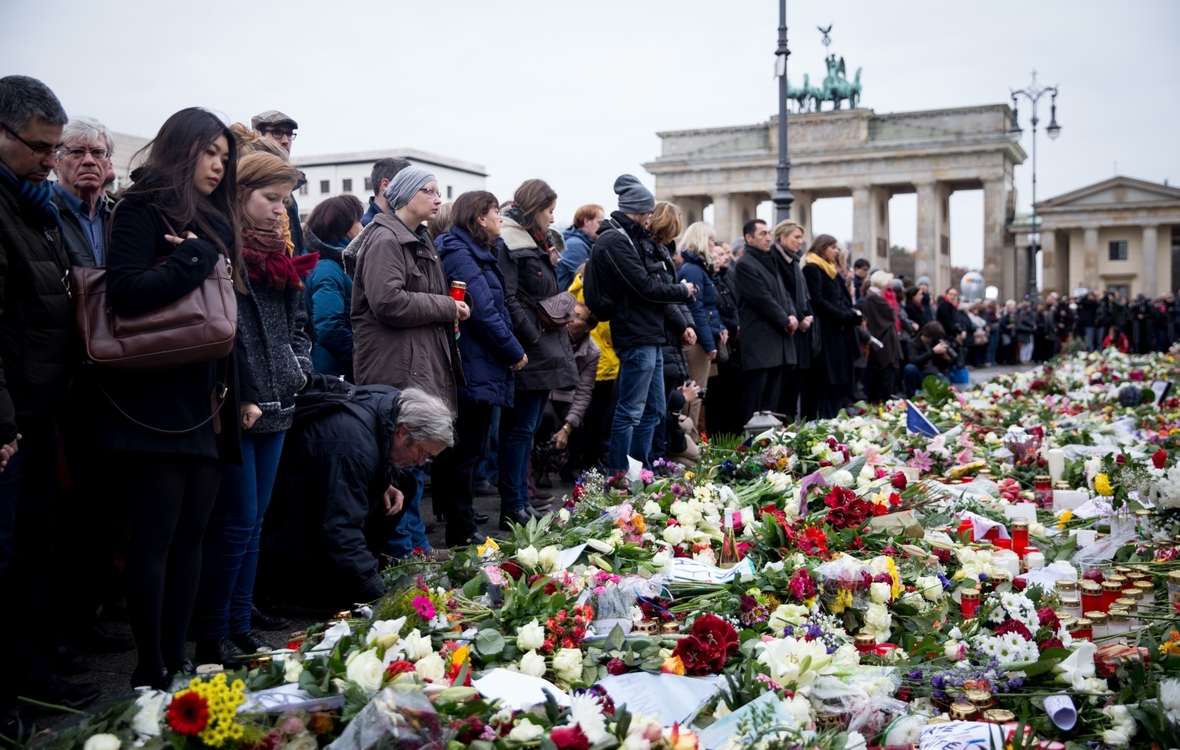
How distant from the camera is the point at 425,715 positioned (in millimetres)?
2303

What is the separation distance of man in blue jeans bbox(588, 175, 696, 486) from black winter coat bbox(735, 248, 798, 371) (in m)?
1.81

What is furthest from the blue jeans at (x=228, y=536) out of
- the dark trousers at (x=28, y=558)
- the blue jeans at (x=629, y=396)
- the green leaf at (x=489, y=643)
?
the blue jeans at (x=629, y=396)

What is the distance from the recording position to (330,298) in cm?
589

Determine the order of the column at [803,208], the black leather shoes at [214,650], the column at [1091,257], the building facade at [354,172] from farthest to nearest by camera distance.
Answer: the column at [803,208] → the column at [1091,257] → the building facade at [354,172] → the black leather shoes at [214,650]

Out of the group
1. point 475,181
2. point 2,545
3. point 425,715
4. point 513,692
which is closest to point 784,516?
point 513,692

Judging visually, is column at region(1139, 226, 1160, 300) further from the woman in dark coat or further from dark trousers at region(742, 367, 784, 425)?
dark trousers at region(742, 367, 784, 425)

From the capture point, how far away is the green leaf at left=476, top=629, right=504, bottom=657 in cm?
288

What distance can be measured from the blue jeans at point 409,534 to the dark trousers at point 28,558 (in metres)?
1.57

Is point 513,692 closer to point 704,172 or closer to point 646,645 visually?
point 646,645

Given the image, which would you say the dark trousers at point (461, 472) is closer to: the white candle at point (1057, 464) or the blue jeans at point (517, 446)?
the blue jeans at point (517, 446)

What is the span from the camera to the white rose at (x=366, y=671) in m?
2.46

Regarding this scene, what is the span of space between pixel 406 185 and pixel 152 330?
7.45ft

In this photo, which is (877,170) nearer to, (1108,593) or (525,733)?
(1108,593)

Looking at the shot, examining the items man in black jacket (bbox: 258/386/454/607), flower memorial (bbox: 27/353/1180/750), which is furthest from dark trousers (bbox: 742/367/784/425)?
man in black jacket (bbox: 258/386/454/607)
